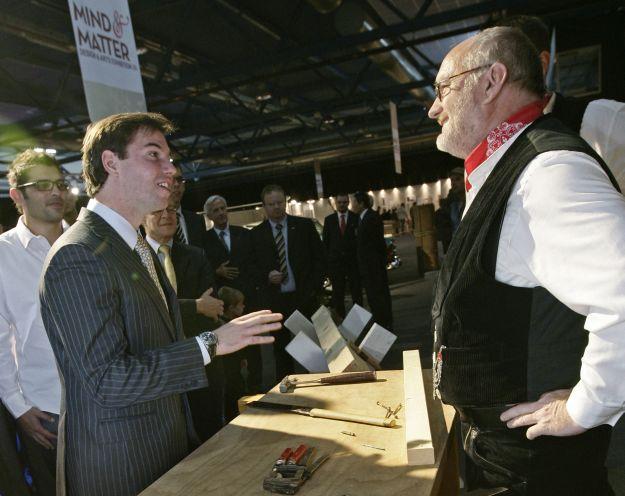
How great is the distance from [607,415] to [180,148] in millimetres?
16766

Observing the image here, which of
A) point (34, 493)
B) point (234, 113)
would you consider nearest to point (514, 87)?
point (34, 493)

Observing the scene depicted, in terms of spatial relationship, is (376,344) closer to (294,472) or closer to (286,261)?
(294,472)

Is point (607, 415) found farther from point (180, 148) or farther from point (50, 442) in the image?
point (180, 148)

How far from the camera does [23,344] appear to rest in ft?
7.23

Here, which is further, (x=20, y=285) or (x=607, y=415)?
(x=20, y=285)

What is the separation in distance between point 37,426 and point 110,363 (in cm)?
118

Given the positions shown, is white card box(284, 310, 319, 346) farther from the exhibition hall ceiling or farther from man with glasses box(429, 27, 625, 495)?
the exhibition hall ceiling

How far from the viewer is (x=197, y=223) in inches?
177

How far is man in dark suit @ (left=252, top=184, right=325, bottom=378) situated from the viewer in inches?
182

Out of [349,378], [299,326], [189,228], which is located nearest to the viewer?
[349,378]

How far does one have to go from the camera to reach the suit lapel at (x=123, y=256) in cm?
Answer: 141

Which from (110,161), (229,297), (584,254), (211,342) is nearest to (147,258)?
(110,161)

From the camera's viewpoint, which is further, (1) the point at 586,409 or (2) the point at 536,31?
(2) the point at 536,31

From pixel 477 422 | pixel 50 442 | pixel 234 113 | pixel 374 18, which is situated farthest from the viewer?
pixel 234 113
